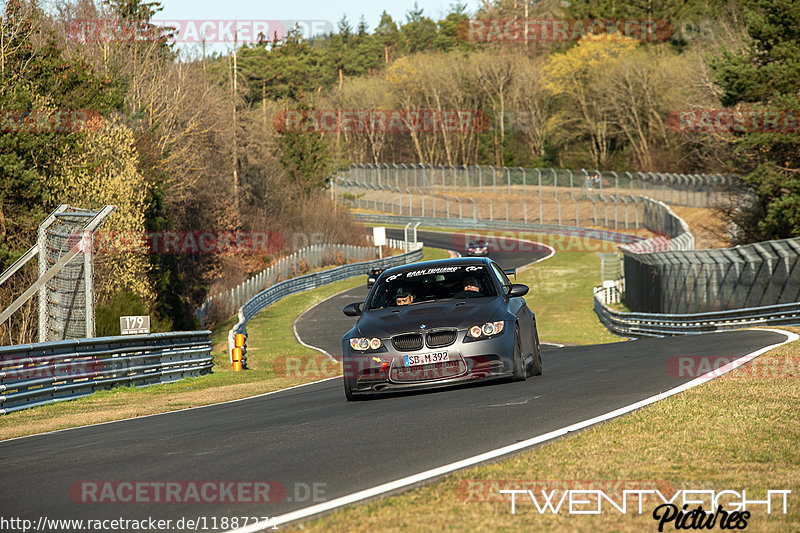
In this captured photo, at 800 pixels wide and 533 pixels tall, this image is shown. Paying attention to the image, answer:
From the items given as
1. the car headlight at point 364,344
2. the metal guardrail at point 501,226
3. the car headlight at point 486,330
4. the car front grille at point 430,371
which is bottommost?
the metal guardrail at point 501,226

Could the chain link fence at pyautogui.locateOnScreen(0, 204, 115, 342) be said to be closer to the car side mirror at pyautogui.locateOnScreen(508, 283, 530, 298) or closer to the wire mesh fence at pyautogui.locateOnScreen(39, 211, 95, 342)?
the wire mesh fence at pyautogui.locateOnScreen(39, 211, 95, 342)

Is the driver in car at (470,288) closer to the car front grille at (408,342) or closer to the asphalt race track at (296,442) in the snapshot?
the asphalt race track at (296,442)

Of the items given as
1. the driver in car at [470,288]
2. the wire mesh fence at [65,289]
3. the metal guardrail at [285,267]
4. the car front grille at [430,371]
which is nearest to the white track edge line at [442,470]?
the car front grille at [430,371]

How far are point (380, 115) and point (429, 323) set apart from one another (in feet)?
381

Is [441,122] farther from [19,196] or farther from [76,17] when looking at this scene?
[19,196]

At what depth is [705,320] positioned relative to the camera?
103ft

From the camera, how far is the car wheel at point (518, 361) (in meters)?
12.1

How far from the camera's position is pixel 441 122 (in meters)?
121

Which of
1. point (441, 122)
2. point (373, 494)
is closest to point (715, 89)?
point (441, 122)

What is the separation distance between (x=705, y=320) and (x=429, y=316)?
21590 millimetres

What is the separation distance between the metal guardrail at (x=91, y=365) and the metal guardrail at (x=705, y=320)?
15951mm

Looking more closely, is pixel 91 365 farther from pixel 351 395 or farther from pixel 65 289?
pixel 351 395

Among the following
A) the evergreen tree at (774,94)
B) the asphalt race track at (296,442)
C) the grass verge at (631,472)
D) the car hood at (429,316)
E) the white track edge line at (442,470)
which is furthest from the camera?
the evergreen tree at (774,94)

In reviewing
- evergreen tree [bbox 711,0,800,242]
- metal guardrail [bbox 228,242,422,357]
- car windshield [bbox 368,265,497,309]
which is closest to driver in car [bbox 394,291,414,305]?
car windshield [bbox 368,265,497,309]
